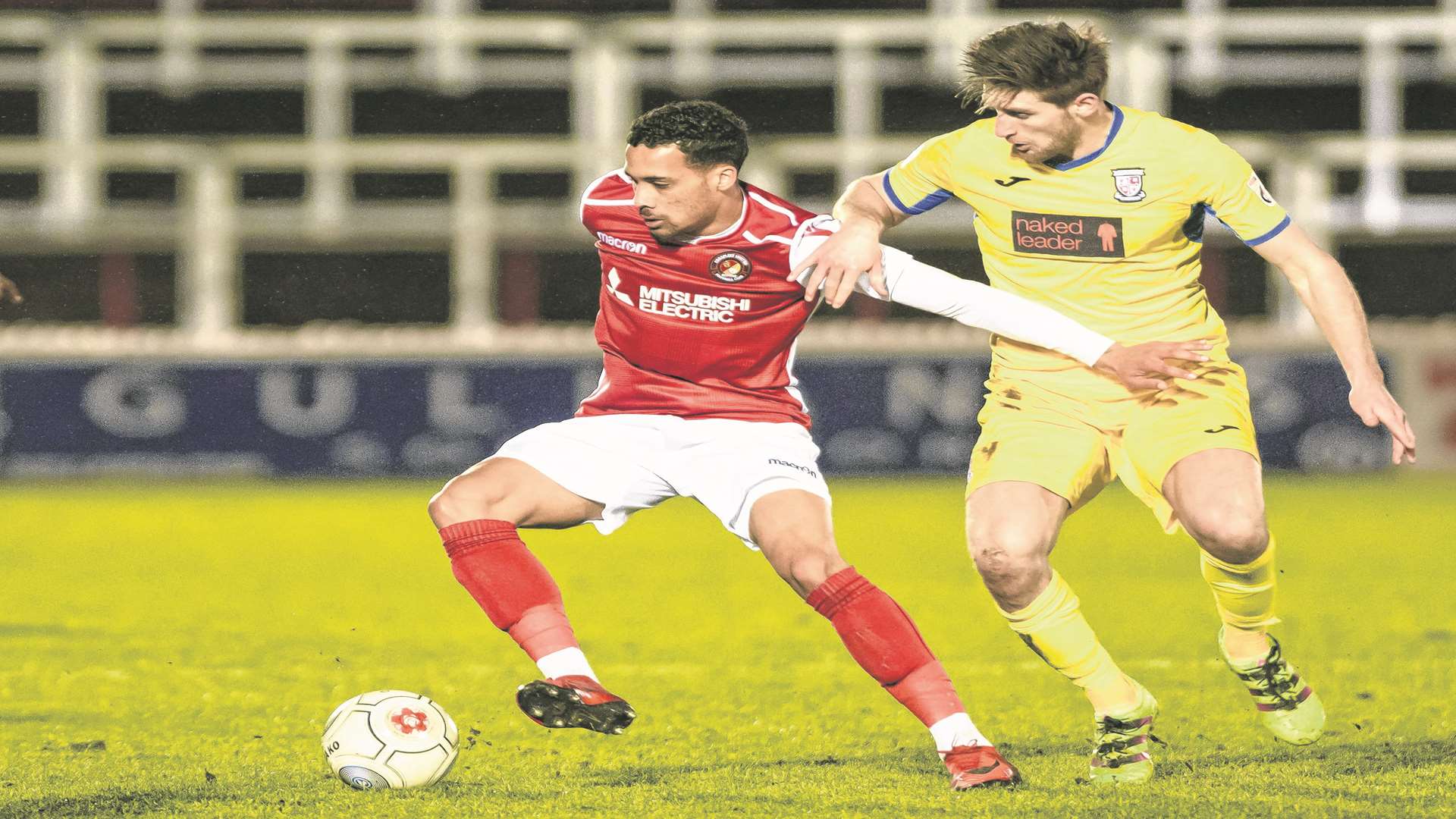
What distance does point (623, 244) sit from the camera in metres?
5.37

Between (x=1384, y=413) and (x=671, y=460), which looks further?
(x=671, y=460)

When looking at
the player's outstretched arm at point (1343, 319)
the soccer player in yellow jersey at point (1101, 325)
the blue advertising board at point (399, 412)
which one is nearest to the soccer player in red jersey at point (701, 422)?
the soccer player in yellow jersey at point (1101, 325)

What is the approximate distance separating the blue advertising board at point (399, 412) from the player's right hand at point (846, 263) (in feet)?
32.6

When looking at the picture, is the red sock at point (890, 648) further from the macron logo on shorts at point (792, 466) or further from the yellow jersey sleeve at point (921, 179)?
the yellow jersey sleeve at point (921, 179)

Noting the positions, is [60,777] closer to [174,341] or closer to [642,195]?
[642,195]

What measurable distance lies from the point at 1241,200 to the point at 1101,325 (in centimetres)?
43

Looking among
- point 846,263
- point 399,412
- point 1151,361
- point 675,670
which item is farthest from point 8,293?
point 399,412

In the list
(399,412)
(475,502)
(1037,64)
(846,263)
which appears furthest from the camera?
(399,412)

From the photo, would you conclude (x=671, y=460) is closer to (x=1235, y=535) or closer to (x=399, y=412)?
(x=1235, y=535)

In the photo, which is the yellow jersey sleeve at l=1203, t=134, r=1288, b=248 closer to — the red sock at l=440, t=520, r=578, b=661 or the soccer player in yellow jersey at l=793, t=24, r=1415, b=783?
the soccer player in yellow jersey at l=793, t=24, r=1415, b=783

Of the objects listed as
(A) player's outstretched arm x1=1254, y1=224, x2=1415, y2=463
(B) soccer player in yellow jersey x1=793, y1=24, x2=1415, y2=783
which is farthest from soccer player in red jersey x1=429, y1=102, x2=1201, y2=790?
(A) player's outstretched arm x1=1254, y1=224, x2=1415, y2=463

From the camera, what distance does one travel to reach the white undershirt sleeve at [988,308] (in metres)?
4.90

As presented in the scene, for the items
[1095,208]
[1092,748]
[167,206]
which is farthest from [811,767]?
[167,206]

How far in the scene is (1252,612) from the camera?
5.25m
